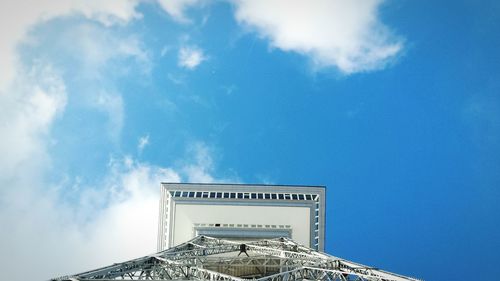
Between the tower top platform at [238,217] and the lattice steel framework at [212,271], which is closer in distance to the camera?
the lattice steel framework at [212,271]

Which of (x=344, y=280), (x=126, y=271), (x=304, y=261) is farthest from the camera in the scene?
(x=304, y=261)

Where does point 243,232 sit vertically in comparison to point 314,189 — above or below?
below

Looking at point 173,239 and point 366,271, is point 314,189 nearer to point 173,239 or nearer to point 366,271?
point 173,239

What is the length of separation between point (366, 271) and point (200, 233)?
116ft

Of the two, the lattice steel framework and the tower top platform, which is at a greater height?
the tower top platform

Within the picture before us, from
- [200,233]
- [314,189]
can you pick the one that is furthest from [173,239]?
[314,189]

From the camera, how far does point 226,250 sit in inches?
2077

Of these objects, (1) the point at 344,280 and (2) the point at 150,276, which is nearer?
(1) the point at 344,280

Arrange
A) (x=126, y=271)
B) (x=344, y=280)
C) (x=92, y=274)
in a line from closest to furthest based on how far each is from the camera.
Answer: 1. (x=92, y=274)
2. (x=344, y=280)
3. (x=126, y=271)

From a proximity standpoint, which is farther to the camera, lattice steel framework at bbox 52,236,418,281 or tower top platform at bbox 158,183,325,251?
tower top platform at bbox 158,183,325,251

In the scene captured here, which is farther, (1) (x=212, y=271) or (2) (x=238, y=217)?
(2) (x=238, y=217)

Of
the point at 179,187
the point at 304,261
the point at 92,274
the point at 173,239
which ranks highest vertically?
the point at 179,187

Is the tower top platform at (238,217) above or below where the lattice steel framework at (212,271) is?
above

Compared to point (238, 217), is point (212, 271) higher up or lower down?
lower down
